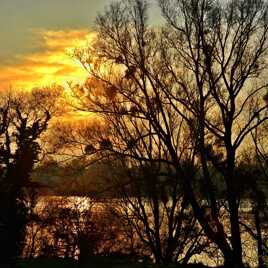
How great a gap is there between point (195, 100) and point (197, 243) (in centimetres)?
1079

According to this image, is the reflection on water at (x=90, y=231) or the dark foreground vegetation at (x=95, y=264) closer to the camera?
the dark foreground vegetation at (x=95, y=264)

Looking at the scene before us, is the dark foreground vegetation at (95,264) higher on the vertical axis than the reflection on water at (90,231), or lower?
lower

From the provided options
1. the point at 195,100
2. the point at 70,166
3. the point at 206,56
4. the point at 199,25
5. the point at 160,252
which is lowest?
the point at 160,252

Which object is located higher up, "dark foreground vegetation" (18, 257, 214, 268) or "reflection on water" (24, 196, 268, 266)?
"reflection on water" (24, 196, 268, 266)

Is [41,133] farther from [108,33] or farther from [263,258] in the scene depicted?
[263,258]

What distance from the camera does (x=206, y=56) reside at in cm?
1798

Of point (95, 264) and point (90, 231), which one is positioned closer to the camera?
point (95, 264)

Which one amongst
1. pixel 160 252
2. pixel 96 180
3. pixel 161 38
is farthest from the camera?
pixel 160 252

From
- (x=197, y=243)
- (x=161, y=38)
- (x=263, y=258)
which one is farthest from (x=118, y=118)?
(x=263, y=258)

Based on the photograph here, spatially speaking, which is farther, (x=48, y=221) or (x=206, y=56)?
(x=48, y=221)

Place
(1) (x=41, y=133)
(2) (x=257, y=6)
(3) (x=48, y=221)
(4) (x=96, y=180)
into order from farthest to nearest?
(3) (x=48, y=221)
(1) (x=41, y=133)
(4) (x=96, y=180)
(2) (x=257, y=6)

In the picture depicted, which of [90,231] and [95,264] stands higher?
[90,231]

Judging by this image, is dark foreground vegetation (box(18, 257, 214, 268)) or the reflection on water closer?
dark foreground vegetation (box(18, 257, 214, 268))

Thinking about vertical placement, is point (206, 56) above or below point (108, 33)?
below
